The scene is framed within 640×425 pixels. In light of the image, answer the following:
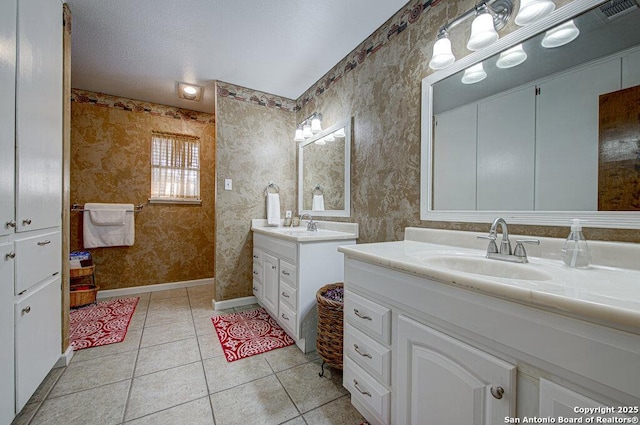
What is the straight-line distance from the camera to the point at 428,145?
1390 millimetres

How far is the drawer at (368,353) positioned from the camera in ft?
3.13

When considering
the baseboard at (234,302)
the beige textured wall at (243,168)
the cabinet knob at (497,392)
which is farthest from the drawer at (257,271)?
the cabinet knob at (497,392)

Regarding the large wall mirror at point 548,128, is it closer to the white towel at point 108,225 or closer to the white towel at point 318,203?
the white towel at point 318,203

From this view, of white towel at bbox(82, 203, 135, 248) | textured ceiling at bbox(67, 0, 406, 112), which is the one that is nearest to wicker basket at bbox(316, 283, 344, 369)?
textured ceiling at bbox(67, 0, 406, 112)

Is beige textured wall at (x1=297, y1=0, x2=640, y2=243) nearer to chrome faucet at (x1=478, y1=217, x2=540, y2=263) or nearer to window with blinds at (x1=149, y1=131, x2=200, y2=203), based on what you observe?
chrome faucet at (x1=478, y1=217, x2=540, y2=263)

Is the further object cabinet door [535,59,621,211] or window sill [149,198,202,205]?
window sill [149,198,202,205]

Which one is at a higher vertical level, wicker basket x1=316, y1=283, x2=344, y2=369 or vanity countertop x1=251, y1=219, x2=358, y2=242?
vanity countertop x1=251, y1=219, x2=358, y2=242

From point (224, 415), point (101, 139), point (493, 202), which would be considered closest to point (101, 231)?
point (101, 139)

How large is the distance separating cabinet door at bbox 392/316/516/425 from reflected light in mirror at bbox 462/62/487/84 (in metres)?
1.17

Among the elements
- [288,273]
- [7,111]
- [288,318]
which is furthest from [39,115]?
[288,318]

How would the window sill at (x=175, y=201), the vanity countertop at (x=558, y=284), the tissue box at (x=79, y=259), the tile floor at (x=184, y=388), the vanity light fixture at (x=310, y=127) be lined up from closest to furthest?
1. the vanity countertop at (x=558, y=284)
2. the tile floor at (x=184, y=388)
3. the vanity light fixture at (x=310, y=127)
4. the tissue box at (x=79, y=259)
5. the window sill at (x=175, y=201)

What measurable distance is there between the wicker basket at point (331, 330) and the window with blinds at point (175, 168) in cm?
250

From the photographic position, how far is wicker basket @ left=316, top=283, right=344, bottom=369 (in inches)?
54.6

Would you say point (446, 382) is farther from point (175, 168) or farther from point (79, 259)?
point (175, 168)
